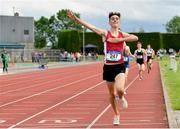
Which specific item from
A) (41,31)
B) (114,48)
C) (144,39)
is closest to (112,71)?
(114,48)

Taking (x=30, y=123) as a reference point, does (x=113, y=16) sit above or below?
above

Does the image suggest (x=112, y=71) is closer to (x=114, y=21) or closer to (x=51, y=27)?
(x=114, y=21)

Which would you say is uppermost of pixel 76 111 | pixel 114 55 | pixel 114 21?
pixel 114 21

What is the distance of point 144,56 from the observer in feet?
99.2

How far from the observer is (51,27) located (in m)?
145


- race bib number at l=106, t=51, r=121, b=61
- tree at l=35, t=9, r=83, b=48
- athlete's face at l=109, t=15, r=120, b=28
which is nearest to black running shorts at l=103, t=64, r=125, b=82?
race bib number at l=106, t=51, r=121, b=61

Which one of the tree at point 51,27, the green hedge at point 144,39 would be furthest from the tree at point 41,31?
the green hedge at point 144,39

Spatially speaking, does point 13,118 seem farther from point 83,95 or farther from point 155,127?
point 83,95

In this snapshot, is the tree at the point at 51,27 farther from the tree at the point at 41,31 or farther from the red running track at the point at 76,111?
the red running track at the point at 76,111

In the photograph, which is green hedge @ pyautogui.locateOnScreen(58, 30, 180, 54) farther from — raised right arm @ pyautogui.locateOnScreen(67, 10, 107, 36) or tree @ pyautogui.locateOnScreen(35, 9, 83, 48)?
raised right arm @ pyautogui.locateOnScreen(67, 10, 107, 36)

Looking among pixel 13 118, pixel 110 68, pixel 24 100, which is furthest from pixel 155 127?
pixel 24 100

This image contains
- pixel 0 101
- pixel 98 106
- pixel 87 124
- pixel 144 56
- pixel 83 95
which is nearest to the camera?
pixel 87 124

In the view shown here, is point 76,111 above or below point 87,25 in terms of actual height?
below

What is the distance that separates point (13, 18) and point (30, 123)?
9021 cm
